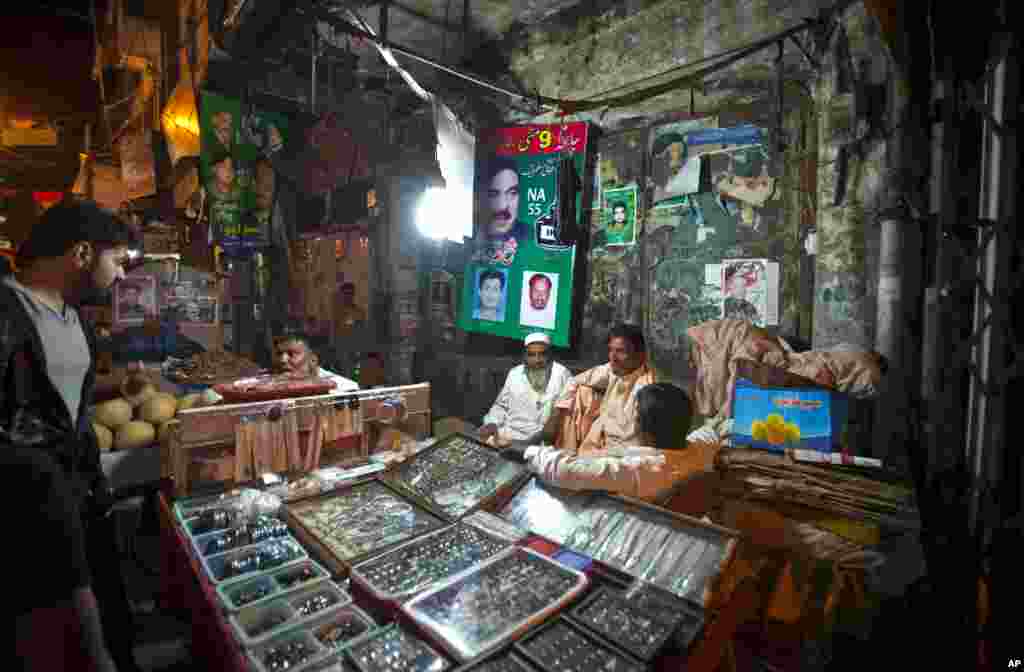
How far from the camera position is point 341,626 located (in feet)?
7.14

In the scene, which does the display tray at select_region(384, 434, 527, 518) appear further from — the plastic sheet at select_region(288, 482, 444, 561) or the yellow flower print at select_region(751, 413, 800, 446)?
the yellow flower print at select_region(751, 413, 800, 446)

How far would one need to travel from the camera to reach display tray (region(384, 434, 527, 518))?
10.2 ft

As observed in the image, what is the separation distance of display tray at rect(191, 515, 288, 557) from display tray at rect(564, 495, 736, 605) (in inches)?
66.7

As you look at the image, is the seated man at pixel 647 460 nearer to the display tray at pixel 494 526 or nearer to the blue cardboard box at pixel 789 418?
the display tray at pixel 494 526

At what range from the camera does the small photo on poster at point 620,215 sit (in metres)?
7.05

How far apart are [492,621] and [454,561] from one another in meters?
0.49

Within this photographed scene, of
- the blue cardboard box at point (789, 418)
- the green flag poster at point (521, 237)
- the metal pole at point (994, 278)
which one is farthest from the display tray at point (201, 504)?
the green flag poster at point (521, 237)

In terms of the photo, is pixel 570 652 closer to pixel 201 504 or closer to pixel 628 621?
pixel 628 621

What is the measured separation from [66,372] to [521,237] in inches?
244

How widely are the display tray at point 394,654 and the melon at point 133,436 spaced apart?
375 cm

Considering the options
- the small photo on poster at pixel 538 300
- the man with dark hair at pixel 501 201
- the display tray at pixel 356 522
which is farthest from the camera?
the man with dark hair at pixel 501 201

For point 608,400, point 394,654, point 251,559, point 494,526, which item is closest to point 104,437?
point 251,559

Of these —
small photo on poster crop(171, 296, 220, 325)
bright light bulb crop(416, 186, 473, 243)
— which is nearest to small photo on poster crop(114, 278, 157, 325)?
small photo on poster crop(171, 296, 220, 325)

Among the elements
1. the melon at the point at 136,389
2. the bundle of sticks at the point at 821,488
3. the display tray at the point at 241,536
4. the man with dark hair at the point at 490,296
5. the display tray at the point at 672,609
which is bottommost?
the display tray at the point at 241,536
